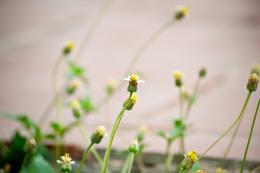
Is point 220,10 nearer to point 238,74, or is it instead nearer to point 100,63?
point 238,74

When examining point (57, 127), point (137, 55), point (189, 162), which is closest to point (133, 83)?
point (189, 162)

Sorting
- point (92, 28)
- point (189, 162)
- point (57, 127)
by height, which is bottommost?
point (189, 162)

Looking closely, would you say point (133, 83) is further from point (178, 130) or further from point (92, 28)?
point (92, 28)

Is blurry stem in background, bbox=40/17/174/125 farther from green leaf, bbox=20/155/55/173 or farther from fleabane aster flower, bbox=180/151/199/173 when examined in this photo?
fleabane aster flower, bbox=180/151/199/173

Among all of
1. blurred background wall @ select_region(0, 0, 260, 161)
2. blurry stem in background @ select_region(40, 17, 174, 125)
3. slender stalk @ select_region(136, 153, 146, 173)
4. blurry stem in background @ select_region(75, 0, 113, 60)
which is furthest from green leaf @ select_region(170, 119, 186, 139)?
blurry stem in background @ select_region(75, 0, 113, 60)

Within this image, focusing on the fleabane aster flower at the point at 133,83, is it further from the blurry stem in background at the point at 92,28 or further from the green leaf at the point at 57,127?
the blurry stem in background at the point at 92,28

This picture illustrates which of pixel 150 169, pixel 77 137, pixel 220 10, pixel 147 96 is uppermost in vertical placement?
pixel 220 10

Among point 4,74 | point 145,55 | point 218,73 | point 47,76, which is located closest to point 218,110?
point 218,73
